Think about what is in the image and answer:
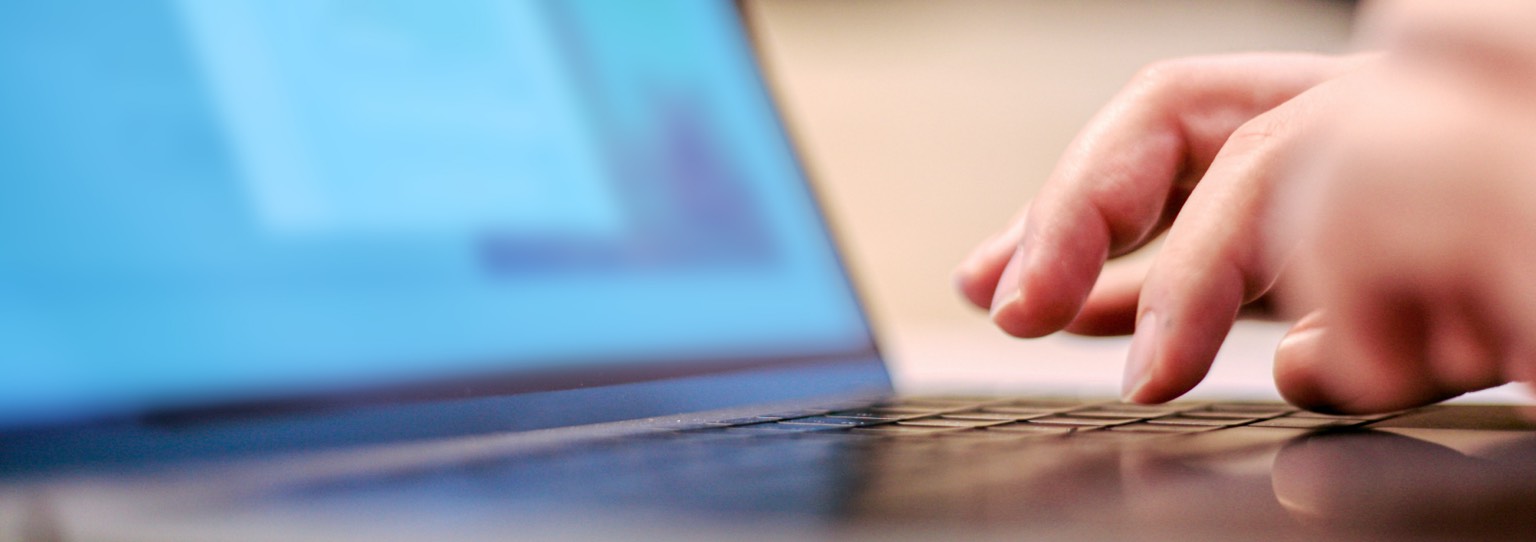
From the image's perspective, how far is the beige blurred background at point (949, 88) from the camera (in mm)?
1652

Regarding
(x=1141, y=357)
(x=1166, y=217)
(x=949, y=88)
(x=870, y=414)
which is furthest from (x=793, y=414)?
(x=949, y=88)

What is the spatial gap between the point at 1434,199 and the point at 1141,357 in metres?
0.13

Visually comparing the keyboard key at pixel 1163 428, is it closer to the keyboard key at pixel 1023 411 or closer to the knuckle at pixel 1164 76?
the keyboard key at pixel 1023 411

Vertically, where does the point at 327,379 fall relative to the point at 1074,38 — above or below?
below

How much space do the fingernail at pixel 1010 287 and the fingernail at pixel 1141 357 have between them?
0.06m

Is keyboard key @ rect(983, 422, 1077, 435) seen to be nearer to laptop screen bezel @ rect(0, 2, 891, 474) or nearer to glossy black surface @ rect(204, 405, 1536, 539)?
glossy black surface @ rect(204, 405, 1536, 539)

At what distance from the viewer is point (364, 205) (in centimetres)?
43

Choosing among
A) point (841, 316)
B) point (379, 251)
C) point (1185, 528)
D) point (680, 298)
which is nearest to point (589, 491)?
point (1185, 528)

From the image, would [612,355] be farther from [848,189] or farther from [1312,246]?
[848,189]

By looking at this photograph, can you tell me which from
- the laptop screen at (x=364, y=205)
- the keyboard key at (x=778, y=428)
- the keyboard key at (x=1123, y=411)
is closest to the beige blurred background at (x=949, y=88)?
the laptop screen at (x=364, y=205)

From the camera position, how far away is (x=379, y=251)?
42cm

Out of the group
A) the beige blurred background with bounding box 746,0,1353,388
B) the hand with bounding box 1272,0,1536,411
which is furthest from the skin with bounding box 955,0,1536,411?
the beige blurred background with bounding box 746,0,1353,388

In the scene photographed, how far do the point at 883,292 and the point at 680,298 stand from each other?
1286 mm

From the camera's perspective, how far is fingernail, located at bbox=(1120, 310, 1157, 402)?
37 centimetres
